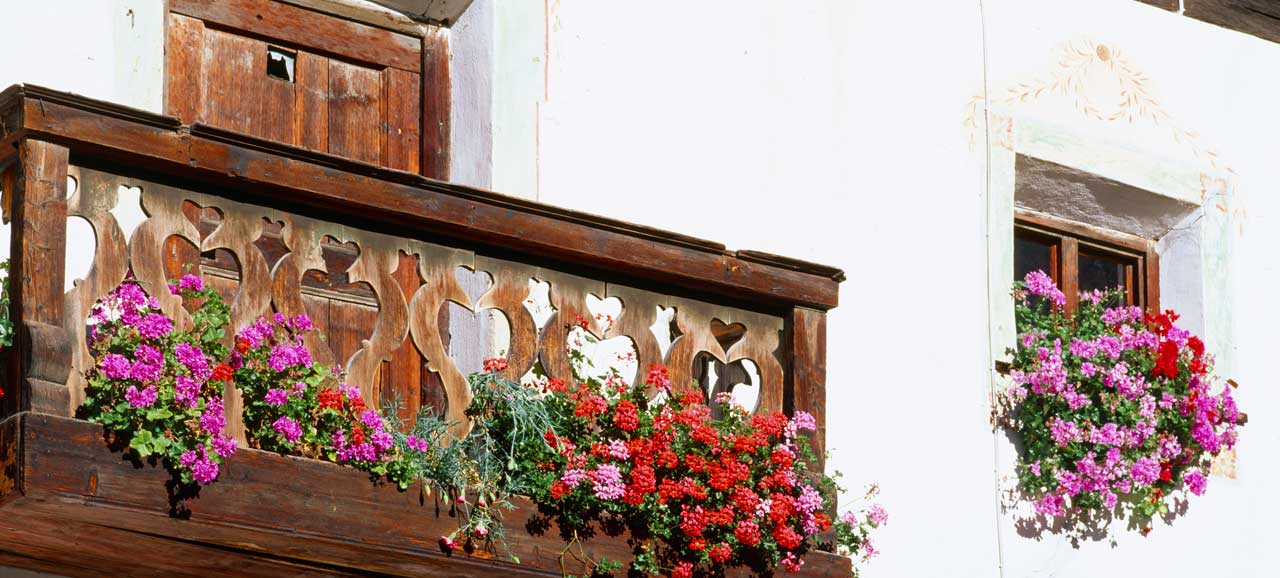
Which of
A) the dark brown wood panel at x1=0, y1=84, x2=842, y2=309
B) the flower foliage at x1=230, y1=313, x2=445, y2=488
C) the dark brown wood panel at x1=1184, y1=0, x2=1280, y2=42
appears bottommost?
the flower foliage at x1=230, y1=313, x2=445, y2=488

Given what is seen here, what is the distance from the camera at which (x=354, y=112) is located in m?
7.97

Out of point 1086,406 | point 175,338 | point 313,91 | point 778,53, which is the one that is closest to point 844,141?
point 778,53

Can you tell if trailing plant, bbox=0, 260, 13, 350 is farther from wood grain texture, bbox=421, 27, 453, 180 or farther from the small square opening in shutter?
wood grain texture, bbox=421, 27, 453, 180

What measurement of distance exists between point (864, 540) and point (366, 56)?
94.6 inches

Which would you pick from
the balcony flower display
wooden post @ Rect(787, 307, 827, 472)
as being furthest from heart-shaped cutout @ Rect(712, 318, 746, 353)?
the balcony flower display

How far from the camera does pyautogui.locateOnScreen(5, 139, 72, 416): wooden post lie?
18.4ft

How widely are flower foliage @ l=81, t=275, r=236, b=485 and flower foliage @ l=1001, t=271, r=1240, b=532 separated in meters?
3.69

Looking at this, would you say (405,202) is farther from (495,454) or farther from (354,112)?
(354,112)

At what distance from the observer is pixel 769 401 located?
7039mm

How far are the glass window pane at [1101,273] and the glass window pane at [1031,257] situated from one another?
0.66 feet

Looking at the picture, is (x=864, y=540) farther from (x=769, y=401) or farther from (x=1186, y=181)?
(x=1186, y=181)

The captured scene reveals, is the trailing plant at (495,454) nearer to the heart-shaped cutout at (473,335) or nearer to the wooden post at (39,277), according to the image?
the heart-shaped cutout at (473,335)

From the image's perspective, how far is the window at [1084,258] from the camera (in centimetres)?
923

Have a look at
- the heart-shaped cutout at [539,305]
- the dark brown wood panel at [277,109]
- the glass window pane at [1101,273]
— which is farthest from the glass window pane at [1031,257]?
the dark brown wood panel at [277,109]
